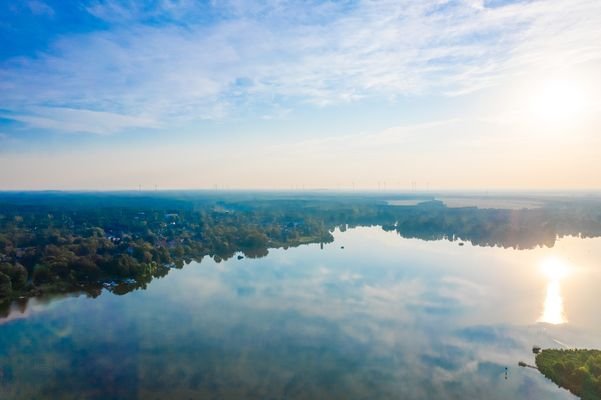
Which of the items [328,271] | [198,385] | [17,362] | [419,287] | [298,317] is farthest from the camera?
[328,271]

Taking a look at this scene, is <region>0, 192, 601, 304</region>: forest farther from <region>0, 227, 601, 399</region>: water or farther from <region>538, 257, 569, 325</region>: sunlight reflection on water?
<region>538, 257, 569, 325</region>: sunlight reflection on water

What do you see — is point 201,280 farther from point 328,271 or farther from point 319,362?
point 319,362

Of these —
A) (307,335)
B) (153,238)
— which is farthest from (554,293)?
(153,238)

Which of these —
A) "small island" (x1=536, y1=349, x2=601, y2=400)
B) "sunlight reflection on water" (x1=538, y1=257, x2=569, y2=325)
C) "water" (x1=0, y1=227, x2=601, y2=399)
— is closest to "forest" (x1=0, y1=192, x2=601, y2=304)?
"water" (x1=0, y1=227, x2=601, y2=399)

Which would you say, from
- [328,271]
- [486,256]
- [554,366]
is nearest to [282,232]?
[328,271]

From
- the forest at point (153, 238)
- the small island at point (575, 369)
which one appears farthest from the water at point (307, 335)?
the forest at point (153, 238)

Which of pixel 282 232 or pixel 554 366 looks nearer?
pixel 554 366
